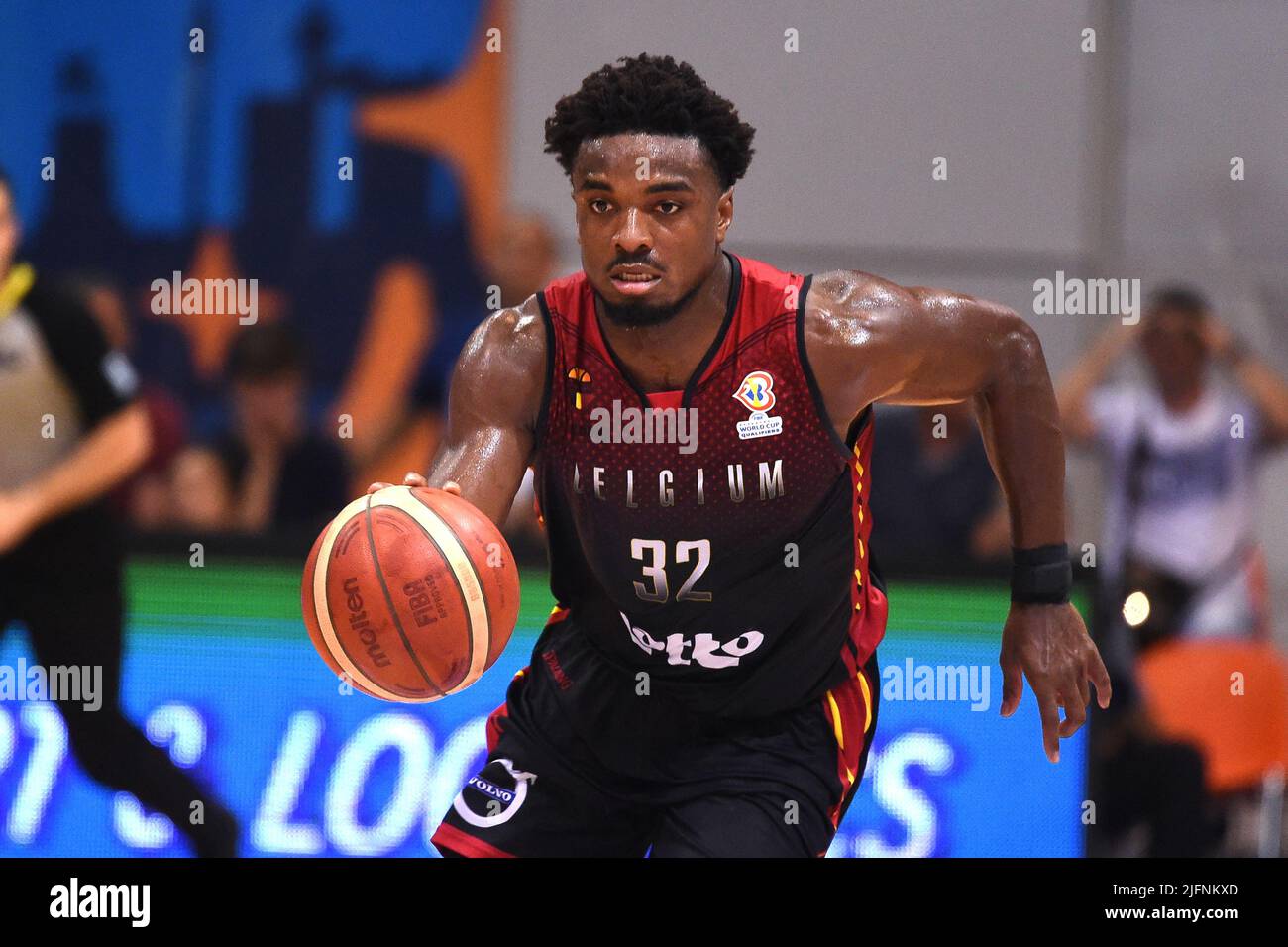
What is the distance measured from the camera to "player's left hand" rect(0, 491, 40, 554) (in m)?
5.45

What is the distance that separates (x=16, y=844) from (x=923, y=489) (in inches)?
137

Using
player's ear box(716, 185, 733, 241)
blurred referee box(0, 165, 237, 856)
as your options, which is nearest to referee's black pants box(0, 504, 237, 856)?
blurred referee box(0, 165, 237, 856)

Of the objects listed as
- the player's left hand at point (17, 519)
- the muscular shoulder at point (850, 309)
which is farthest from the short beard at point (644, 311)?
the player's left hand at point (17, 519)

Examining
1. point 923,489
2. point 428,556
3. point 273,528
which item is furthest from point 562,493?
point 923,489

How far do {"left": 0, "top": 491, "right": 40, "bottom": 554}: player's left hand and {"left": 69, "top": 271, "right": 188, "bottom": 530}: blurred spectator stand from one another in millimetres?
418

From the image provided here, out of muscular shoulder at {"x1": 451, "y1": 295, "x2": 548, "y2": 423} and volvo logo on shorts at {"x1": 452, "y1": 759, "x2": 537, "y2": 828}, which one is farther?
volvo logo on shorts at {"x1": 452, "y1": 759, "x2": 537, "y2": 828}

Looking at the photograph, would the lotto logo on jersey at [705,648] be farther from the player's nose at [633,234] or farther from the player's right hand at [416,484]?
the player's nose at [633,234]

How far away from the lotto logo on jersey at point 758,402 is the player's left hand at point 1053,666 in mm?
769

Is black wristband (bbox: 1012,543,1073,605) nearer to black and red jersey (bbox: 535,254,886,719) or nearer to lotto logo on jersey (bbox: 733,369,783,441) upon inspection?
black and red jersey (bbox: 535,254,886,719)

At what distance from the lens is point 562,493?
345 cm

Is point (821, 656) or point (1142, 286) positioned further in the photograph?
point (1142, 286)
